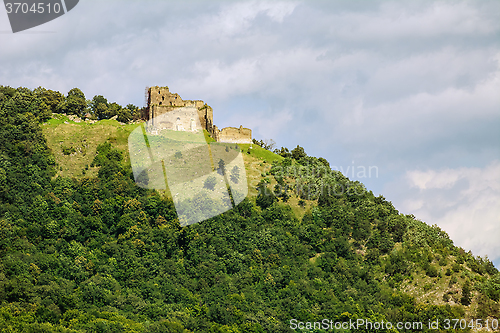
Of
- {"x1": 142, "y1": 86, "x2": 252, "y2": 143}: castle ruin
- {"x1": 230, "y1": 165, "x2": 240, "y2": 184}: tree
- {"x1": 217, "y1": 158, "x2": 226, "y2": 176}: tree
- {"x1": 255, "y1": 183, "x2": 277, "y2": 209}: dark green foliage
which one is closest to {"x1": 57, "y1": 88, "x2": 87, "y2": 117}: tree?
{"x1": 142, "y1": 86, "x2": 252, "y2": 143}: castle ruin

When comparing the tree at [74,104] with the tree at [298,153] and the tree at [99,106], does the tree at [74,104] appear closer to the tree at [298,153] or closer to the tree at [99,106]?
the tree at [99,106]

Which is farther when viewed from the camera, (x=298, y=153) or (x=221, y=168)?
(x=298, y=153)

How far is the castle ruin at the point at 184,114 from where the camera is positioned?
90562 mm

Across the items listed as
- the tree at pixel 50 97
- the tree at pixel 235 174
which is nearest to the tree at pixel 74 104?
the tree at pixel 50 97

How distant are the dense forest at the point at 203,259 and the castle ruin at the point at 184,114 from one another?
9850mm

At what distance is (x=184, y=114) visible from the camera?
91750mm

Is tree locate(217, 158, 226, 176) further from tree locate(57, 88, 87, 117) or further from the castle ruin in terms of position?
tree locate(57, 88, 87, 117)

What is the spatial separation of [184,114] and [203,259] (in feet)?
89.3

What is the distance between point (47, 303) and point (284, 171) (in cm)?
4094

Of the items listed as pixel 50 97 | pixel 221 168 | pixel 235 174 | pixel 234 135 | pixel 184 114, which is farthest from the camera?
pixel 50 97

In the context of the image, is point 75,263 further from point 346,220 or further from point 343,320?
point 346,220

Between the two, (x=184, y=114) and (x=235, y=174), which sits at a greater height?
(x=184, y=114)

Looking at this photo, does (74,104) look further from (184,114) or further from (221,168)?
(221,168)

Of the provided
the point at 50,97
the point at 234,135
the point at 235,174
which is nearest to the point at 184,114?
the point at 234,135
